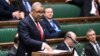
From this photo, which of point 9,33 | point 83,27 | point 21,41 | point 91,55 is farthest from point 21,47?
point 83,27

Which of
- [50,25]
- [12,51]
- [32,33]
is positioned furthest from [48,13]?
[32,33]

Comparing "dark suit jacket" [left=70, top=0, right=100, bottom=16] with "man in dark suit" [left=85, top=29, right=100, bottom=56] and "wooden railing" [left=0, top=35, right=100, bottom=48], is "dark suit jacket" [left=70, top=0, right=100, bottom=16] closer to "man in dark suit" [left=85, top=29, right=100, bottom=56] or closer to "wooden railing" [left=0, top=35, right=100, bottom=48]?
"wooden railing" [left=0, top=35, right=100, bottom=48]

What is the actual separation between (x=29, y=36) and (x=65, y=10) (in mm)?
2804

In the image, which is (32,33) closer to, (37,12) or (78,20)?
(37,12)

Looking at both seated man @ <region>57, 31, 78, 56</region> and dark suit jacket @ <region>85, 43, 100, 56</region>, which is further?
dark suit jacket @ <region>85, 43, 100, 56</region>

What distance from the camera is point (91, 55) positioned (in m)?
4.66

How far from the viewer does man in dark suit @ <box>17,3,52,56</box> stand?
3.07 m

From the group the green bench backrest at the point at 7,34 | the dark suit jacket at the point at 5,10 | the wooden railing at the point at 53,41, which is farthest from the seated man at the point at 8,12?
the wooden railing at the point at 53,41

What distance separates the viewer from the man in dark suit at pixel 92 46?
4668 mm

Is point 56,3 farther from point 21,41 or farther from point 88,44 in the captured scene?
point 21,41

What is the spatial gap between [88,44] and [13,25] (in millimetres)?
1075

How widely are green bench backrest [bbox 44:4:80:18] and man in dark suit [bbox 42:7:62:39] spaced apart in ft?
2.92

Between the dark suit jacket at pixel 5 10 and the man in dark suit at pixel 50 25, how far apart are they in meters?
0.48

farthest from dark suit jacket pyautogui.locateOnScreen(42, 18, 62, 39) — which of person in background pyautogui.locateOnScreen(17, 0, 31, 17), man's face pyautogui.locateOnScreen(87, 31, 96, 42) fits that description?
man's face pyautogui.locateOnScreen(87, 31, 96, 42)
